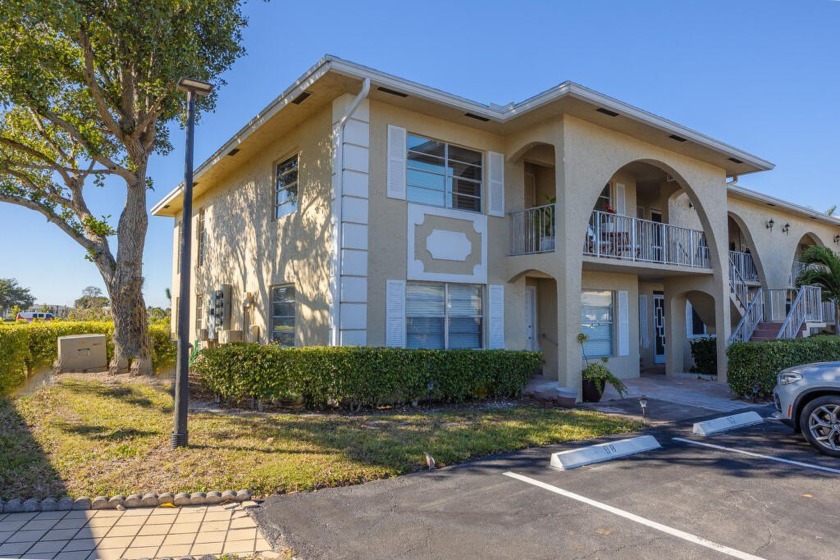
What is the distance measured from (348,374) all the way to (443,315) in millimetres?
3149

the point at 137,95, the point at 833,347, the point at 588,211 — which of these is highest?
the point at 137,95

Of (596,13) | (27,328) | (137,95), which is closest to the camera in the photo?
(596,13)

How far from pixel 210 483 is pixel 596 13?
35.3 ft

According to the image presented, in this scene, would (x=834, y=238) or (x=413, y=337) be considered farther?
(x=834, y=238)

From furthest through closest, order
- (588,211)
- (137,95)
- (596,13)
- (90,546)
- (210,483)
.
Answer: (137,95), (588,211), (596,13), (210,483), (90,546)

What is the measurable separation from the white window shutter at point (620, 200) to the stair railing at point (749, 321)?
173 inches

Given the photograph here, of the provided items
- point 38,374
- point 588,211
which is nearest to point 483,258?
point 588,211

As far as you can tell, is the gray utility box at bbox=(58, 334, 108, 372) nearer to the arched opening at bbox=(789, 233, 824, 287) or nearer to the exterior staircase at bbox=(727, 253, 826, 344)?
the exterior staircase at bbox=(727, 253, 826, 344)

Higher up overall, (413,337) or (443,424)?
(413,337)

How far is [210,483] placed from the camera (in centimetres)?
516

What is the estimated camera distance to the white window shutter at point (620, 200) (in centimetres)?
1443

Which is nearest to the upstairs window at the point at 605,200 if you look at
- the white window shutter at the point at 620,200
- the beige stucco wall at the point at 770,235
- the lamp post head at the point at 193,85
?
the white window shutter at the point at 620,200

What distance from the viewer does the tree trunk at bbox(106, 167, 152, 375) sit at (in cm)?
1218

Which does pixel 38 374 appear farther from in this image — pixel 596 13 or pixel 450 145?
pixel 596 13
